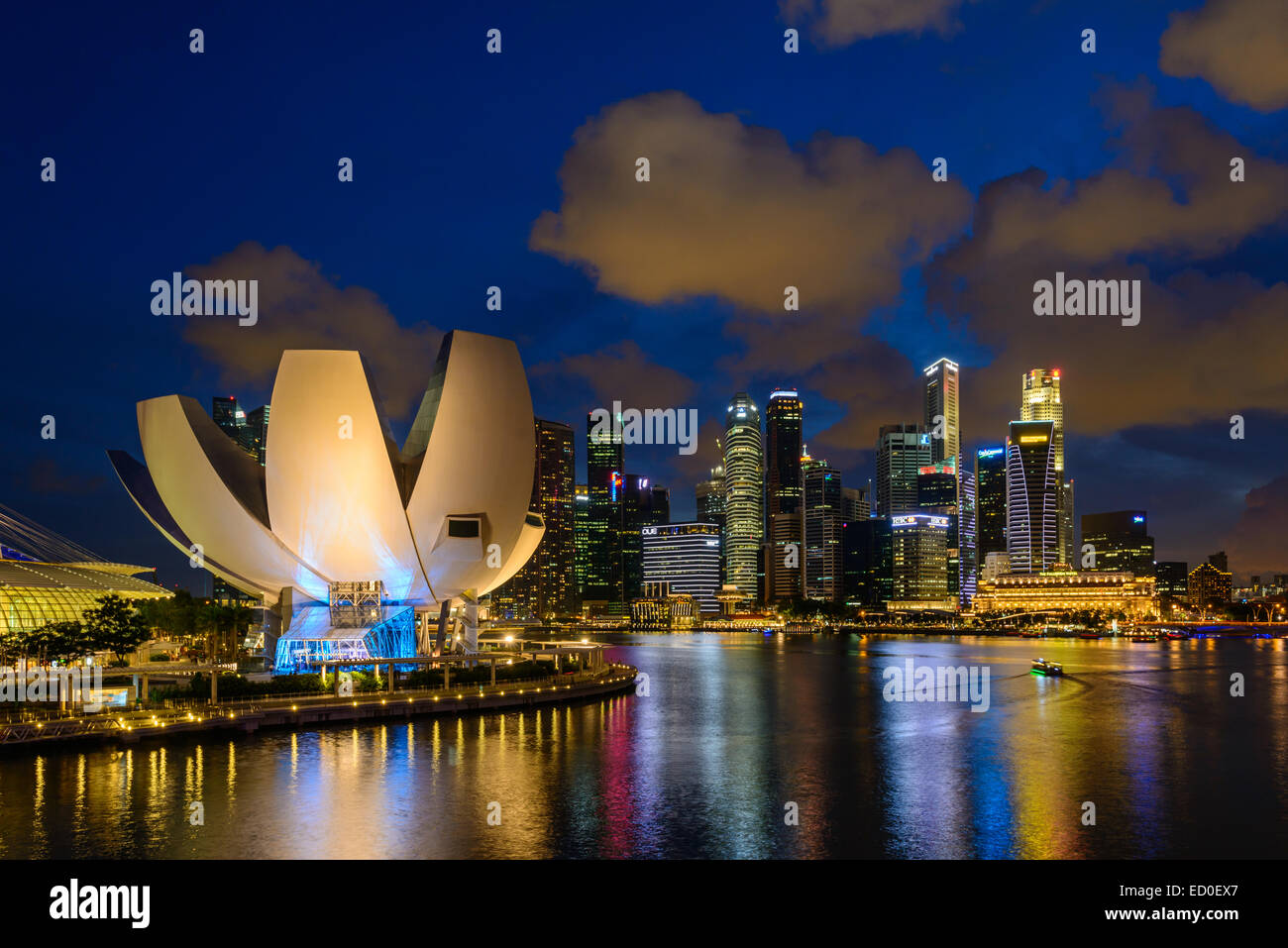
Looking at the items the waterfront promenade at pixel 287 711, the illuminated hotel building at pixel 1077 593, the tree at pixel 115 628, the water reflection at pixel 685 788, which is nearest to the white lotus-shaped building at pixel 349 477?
the waterfront promenade at pixel 287 711

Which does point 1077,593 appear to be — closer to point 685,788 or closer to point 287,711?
point 287,711

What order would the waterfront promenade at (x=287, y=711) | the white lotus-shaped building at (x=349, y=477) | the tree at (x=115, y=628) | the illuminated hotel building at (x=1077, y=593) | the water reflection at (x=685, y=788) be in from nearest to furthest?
the water reflection at (x=685, y=788), the waterfront promenade at (x=287, y=711), the white lotus-shaped building at (x=349, y=477), the tree at (x=115, y=628), the illuminated hotel building at (x=1077, y=593)

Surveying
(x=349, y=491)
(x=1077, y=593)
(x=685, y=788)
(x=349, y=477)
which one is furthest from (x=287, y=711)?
(x=1077, y=593)

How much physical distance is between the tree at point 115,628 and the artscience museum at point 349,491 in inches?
243

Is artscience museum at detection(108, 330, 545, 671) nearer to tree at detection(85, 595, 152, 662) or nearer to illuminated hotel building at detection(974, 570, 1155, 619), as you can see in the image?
tree at detection(85, 595, 152, 662)

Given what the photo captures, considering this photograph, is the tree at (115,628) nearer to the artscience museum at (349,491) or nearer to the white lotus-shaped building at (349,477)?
the artscience museum at (349,491)

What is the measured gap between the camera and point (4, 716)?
28.5 m

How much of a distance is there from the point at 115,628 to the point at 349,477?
53.7 ft

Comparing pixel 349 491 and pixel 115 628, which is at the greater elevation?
pixel 349 491

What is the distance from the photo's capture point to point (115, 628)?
4469 centimetres

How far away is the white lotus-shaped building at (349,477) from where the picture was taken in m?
36.9
